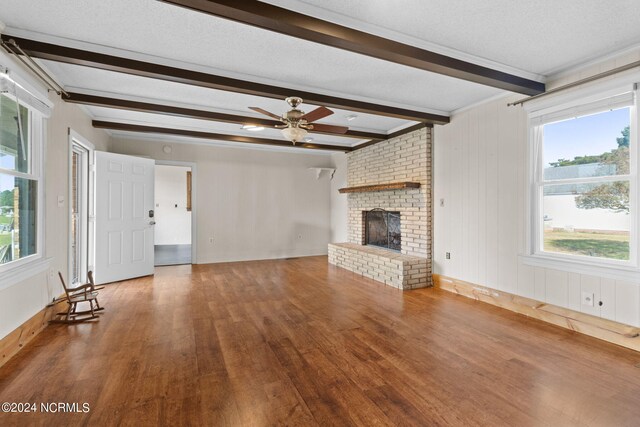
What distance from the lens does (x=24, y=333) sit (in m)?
2.67

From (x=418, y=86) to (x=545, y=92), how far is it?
128cm

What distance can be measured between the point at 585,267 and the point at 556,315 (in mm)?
567

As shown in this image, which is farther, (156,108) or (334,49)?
(156,108)

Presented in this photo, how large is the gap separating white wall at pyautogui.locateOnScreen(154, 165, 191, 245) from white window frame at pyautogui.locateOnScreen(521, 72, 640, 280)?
8.47 meters

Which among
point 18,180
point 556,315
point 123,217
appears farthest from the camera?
point 123,217

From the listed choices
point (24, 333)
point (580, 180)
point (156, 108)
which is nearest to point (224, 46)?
point (156, 108)

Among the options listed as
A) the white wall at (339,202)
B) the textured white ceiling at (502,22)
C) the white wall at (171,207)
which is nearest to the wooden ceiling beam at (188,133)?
the white wall at (339,202)

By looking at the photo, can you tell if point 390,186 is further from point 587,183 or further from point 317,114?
point 587,183

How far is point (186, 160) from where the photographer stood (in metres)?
6.29

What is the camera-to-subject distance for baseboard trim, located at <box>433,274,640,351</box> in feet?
8.75

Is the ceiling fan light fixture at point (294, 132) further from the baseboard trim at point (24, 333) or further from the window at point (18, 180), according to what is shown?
the baseboard trim at point (24, 333)

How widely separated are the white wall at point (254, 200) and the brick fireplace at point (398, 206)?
1250 millimetres

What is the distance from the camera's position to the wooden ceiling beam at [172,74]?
2.48 meters

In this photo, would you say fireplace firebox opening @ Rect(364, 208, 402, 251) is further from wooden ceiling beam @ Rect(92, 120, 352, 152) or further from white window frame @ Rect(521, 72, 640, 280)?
white window frame @ Rect(521, 72, 640, 280)
